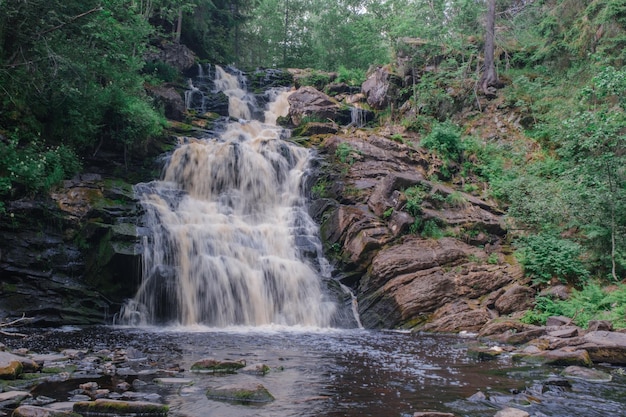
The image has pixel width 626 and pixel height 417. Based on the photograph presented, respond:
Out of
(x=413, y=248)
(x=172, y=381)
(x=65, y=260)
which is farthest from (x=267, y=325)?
(x=172, y=381)

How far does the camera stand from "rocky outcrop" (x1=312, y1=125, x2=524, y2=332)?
12264 mm

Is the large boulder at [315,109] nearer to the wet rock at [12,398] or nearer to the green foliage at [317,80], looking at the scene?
the green foliage at [317,80]

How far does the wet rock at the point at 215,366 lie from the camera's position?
6.55 metres

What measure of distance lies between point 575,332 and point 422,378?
4.58 meters

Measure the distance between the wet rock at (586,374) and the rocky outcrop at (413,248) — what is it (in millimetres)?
4711

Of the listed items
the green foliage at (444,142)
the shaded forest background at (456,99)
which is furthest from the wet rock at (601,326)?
the green foliage at (444,142)

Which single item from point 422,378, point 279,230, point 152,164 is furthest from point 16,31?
point 422,378

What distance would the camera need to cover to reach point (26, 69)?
40.6ft

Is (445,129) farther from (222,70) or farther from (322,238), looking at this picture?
(222,70)

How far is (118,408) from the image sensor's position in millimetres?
4352

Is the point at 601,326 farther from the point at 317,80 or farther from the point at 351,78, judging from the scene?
the point at 317,80

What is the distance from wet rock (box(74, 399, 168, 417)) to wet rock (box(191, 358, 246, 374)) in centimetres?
207

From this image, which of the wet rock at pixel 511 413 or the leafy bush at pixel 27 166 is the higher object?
the leafy bush at pixel 27 166

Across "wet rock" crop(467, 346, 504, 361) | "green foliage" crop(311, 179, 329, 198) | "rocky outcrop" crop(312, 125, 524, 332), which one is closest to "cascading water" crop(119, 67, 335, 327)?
"green foliage" crop(311, 179, 329, 198)
